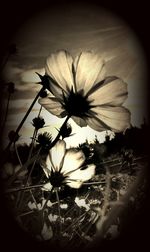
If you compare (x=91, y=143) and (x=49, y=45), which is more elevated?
(x=49, y=45)

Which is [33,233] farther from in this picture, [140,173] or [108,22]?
[108,22]

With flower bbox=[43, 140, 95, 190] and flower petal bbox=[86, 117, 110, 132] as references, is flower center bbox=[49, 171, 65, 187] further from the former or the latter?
flower petal bbox=[86, 117, 110, 132]

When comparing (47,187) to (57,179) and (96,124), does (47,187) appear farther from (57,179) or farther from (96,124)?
(96,124)

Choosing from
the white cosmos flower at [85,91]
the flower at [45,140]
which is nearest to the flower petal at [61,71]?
the white cosmos flower at [85,91]

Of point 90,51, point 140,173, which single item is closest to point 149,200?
point 140,173

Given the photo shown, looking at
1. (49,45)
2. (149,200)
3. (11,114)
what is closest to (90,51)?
(49,45)

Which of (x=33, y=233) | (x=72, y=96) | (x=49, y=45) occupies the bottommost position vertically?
(x=33, y=233)

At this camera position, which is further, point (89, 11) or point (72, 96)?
point (89, 11)

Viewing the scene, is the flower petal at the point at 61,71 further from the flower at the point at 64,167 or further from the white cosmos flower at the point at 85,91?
the flower at the point at 64,167
